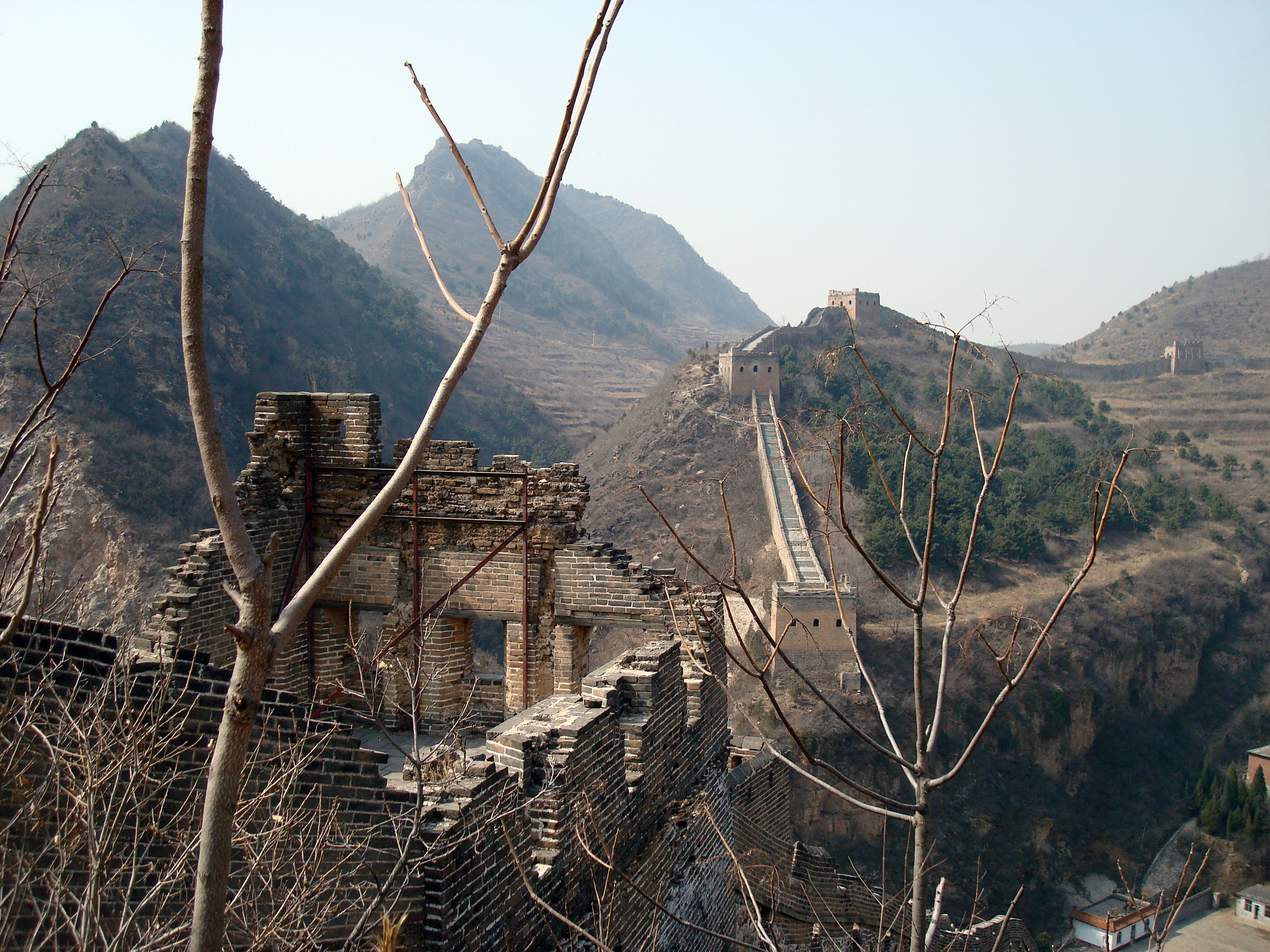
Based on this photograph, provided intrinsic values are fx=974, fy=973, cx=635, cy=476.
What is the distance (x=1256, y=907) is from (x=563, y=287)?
89.4 m

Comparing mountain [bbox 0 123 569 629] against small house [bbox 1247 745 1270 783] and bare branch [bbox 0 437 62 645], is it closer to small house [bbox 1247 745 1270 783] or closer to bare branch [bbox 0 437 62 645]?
bare branch [bbox 0 437 62 645]

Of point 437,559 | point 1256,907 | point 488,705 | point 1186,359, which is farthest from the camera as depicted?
point 1186,359

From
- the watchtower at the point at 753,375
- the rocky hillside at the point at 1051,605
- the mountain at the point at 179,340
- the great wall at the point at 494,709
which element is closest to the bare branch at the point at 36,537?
the great wall at the point at 494,709

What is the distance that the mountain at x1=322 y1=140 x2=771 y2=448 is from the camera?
252 ft

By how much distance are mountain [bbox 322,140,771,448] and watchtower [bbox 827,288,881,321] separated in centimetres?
1716

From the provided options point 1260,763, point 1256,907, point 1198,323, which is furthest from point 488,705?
point 1198,323

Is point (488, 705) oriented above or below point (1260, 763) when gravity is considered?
above

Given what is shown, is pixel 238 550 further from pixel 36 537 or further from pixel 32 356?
pixel 32 356

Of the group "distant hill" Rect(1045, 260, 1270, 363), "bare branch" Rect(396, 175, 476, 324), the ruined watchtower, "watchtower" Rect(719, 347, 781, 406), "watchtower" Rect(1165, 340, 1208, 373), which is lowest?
the ruined watchtower

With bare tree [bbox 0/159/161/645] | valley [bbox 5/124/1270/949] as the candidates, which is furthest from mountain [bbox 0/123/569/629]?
bare tree [bbox 0/159/161/645]

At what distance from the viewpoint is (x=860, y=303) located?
6481 cm

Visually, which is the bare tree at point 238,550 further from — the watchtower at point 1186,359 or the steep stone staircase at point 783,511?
the watchtower at point 1186,359

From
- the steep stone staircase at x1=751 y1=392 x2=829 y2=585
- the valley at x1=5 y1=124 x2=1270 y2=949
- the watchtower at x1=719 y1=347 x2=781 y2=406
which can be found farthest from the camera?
the watchtower at x1=719 y1=347 x2=781 y2=406

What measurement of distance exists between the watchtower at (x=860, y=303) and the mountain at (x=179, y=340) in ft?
65.8
